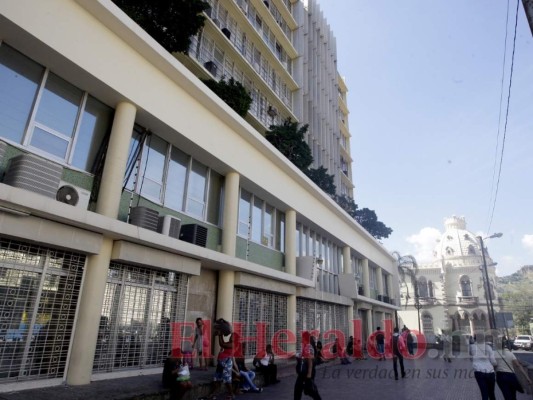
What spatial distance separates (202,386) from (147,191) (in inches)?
199

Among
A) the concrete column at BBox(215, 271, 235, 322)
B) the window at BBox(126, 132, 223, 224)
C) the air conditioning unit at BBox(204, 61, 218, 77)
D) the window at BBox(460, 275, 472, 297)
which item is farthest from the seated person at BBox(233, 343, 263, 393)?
the window at BBox(460, 275, 472, 297)

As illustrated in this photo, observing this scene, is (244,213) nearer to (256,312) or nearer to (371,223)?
(256,312)

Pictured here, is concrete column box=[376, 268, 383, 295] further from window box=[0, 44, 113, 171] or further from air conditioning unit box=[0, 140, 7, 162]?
air conditioning unit box=[0, 140, 7, 162]

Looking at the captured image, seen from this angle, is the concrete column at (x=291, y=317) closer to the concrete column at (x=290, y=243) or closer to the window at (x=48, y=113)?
the concrete column at (x=290, y=243)

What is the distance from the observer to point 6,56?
A: 24.6 feet

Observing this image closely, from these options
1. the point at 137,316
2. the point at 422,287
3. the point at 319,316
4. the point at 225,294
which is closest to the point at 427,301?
the point at 422,287

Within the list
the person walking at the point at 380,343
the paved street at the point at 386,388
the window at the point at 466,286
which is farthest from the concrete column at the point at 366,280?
the window at the point at 466,286

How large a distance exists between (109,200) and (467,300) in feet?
209

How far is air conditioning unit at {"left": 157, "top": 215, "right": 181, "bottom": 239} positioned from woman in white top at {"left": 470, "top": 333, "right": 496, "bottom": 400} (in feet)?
23.6

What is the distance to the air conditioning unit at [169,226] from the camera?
9.64 meters

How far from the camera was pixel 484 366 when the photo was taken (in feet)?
22.1

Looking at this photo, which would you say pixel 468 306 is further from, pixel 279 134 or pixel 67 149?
pixel 67 149

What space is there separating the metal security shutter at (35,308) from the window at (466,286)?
212 feet

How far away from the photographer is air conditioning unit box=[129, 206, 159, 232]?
904 centimetres
